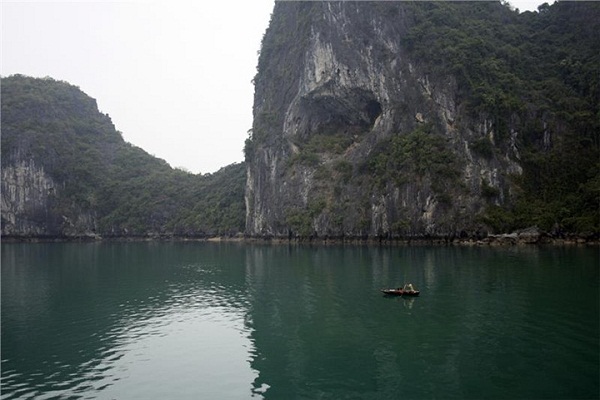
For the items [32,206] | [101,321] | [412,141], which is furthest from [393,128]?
[32,206]

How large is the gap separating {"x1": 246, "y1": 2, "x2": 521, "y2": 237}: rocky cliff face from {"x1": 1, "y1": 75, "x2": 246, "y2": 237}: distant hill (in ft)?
82.6

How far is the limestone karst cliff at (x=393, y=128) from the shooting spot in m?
65.7

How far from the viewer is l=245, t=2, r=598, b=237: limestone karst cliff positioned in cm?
6569

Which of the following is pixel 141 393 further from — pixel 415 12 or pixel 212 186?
pixel 212 186

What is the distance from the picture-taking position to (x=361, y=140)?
270ft

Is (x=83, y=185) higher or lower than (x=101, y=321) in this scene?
higher

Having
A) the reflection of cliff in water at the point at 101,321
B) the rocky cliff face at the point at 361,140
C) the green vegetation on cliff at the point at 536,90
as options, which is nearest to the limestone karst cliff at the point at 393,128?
the rocky cliff face at the point at 361,140

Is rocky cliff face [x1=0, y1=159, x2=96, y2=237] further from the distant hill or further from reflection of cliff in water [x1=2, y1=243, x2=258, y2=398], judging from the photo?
reflection of cliff in water [x1=2, y1=243, x2=258, y2=398]

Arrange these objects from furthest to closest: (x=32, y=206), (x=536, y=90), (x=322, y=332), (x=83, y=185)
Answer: (x=83, y=185) → (x=32, y=206) → (x=536, y=90) → (x=322, y=332)

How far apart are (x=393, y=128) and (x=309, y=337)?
202 feet

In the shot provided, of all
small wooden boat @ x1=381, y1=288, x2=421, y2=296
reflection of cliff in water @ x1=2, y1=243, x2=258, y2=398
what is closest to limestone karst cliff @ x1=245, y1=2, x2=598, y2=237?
reflection of cliff in water @ x1=2, y1=243, x2=258, y2=398

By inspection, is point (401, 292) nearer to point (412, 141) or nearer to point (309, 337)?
point (309, 337)

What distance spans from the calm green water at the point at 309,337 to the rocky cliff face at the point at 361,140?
3455 cm

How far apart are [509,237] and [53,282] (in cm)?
5147
